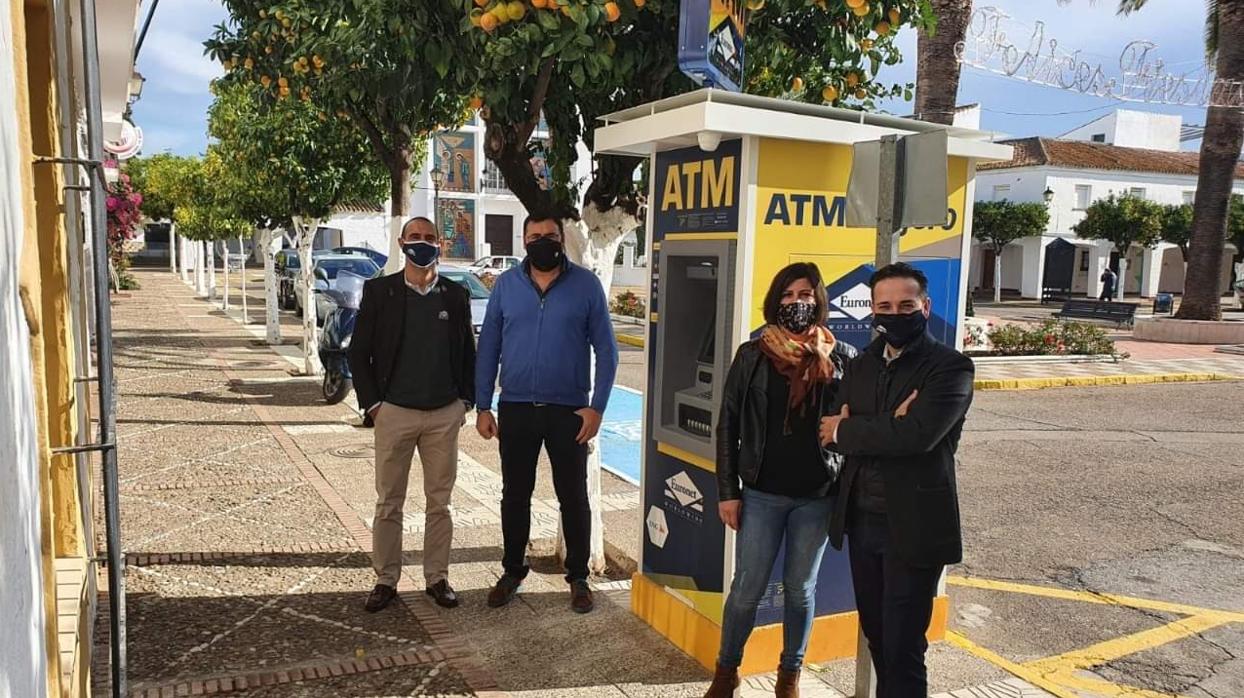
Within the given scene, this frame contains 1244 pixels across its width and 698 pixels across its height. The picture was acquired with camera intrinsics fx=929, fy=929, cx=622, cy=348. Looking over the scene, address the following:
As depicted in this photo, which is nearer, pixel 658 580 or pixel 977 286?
pixel 658 580

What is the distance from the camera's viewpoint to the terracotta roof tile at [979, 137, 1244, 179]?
41969 millimetres

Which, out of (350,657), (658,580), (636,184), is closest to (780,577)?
(658,580)

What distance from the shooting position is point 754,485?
353cm

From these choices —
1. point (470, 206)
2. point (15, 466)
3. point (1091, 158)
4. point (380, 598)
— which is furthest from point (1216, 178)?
point (470, 206)

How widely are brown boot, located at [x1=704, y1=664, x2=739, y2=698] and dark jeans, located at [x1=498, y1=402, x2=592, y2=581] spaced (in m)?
1.23

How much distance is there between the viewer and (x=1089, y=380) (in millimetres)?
14586

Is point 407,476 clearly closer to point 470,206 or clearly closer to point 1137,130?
point 470,206

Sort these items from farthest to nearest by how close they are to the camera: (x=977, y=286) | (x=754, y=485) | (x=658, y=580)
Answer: (x=977, y=286), (x=658, y=580), (x=754, y=485)

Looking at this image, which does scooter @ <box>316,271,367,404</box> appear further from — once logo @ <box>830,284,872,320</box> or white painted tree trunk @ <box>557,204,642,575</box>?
once logo @ <box>830,284,872,320</box>

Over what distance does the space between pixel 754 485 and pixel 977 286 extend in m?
45.7

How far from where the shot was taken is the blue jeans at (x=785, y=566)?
356 cm

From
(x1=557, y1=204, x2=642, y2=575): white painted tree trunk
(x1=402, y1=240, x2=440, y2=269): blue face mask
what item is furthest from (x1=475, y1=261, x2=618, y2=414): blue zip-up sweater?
(x1=557, y1=204, x2=642, y2=575): white painted tree trunk

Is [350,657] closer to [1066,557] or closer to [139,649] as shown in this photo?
[139,649]

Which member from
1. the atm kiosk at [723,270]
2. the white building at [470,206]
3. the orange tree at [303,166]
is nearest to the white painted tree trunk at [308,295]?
the orange tree at [303,166]
